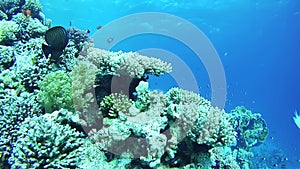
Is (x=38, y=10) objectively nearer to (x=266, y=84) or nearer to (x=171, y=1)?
(x=171, y=1)

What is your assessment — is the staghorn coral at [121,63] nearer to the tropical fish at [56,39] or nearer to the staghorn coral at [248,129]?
the tropical fish at [56,39]

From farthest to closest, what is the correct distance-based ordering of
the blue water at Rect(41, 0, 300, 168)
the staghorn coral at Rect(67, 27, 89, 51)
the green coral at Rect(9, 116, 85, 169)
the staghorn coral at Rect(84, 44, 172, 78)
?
the blue water at Rect(41, 0, 300, 168)
the staghorn coral at Rect(67, 27, 89, 51)
the staghorn coral at Rect(84, 44, 172, 78)
the green coral at Rect(9, 116, 85, 169)

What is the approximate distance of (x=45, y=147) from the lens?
3.05 meters

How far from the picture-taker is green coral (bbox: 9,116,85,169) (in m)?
2.99

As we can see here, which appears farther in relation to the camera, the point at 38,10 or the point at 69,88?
the point at 38,10

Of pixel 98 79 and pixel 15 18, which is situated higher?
pixel 15 18

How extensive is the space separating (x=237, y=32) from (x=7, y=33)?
59.0 meters

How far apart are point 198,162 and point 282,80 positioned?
133 meters

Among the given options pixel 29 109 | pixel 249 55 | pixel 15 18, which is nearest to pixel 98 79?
pixel 29 109

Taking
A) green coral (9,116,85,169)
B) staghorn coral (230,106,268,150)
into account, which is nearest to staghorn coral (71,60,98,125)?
green coral (9,116,85,169)

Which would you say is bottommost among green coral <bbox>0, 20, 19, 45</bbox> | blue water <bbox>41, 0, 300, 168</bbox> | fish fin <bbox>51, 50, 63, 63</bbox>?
fish fin <bbox>51, 50, 63, 63</bbox>

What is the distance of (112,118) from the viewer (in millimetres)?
3994

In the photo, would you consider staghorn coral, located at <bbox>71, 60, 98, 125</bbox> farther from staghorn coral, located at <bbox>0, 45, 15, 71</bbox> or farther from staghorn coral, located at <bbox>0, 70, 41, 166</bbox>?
staghorn coral, located at <bbox>0, 45, 15, 71</bbox>

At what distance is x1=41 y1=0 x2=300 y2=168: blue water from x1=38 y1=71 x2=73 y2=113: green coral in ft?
41.1
